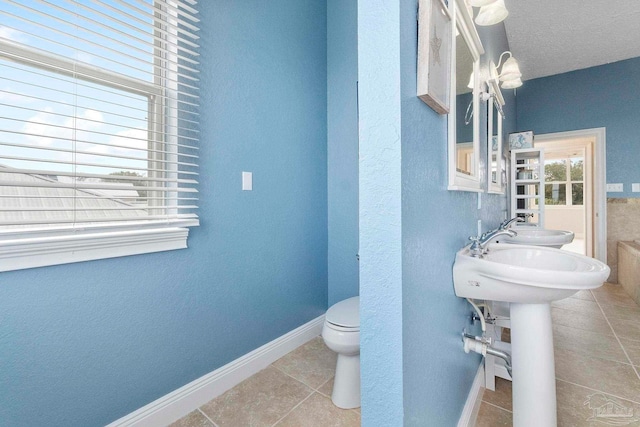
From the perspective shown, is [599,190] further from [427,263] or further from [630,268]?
[427,263]

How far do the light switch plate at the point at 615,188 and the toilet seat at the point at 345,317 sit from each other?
12.2ft

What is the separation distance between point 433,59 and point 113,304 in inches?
55.1

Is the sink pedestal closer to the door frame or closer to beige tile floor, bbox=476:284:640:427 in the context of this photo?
beige tile floor, bbox=476:284:640:427

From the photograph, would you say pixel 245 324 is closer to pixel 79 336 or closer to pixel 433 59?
pixel 79 336

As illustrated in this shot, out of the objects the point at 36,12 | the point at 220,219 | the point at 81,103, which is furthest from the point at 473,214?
the point at 36,12

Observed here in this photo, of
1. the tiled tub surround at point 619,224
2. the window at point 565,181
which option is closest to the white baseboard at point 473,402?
the tiled tub surround at point 619,224

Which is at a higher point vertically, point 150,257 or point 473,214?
point 473,214

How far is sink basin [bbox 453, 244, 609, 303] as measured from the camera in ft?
2.85

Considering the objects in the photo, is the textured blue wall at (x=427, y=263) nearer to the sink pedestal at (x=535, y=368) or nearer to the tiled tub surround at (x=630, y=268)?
the sink pedestal at (x=535, y=368)

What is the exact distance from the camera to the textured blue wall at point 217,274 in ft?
3.25

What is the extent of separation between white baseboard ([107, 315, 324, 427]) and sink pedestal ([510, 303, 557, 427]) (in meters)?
1.25

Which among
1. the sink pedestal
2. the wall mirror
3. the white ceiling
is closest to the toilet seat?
the sink pedestal

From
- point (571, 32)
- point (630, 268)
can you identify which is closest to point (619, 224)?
point (630, 268)

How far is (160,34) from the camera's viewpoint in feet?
4.31
